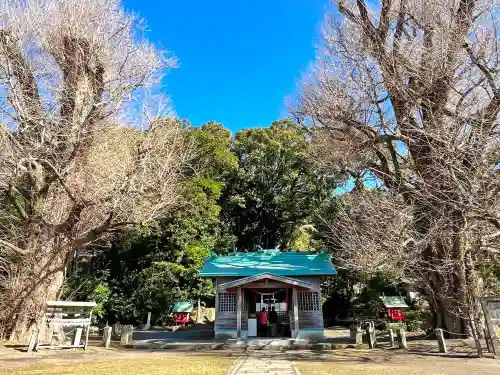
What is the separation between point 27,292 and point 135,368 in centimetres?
629

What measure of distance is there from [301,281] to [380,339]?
Result: 372 cm

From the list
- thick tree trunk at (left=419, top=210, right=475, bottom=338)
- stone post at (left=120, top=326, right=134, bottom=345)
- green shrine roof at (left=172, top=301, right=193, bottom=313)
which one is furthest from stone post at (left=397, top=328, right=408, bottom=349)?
green shrine roof at (left=172, top=301, right=193, bottom=313)

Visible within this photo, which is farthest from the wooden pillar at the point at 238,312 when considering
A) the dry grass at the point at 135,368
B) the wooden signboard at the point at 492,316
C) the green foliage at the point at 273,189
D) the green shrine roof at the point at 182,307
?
the green foliage at the point at 273,189

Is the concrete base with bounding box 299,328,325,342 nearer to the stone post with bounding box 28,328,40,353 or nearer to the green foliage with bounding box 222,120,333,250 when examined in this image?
the stone post with bounding box 28,328,40,353

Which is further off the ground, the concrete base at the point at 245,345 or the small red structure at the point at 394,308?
the small red structure at the point at 394,308

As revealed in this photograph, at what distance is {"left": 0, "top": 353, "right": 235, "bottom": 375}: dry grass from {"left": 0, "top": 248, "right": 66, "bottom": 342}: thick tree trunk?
13.6ft

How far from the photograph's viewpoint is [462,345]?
1179 cm

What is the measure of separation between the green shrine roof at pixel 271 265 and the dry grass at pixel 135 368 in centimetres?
681

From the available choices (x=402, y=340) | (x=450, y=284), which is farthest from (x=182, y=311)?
(x=450, y=284)

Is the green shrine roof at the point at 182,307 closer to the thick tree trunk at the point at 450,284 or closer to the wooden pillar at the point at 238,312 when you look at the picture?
the wooden pillar at the point at 238,312

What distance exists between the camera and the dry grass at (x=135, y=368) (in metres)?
8.15

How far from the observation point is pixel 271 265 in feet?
61.1

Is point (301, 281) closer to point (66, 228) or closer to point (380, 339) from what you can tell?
point (380, 339)

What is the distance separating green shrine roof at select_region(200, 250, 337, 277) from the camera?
17.1 meters
